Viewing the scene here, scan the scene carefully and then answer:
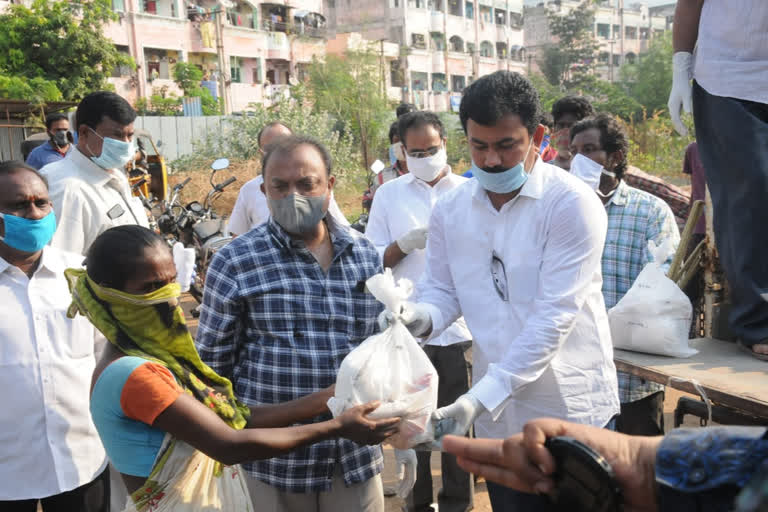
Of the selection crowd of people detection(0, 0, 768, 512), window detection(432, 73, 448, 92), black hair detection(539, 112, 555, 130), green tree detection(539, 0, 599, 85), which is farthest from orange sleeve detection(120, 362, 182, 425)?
green tree detection(539, 0, 599, 85)

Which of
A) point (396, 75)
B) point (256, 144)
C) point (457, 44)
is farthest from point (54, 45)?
point (457, 44)

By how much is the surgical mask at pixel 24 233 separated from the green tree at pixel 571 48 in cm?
5113

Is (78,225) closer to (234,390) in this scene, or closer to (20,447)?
(20,447)

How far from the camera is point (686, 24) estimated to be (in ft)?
8.02

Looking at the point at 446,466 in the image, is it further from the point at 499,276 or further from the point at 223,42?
the point at 223,42

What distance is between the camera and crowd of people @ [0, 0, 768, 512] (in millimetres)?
1944

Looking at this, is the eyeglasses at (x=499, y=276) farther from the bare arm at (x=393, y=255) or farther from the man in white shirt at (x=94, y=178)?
the man in white shirt at (x=94, y=178)

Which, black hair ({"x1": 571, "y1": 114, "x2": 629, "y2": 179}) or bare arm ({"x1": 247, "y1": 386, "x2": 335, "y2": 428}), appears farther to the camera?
black hair ({"x1": 571, "y1": 114, "x2": 629, "y2": 179})

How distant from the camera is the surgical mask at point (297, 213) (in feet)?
7.72

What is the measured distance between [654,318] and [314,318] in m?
1.12

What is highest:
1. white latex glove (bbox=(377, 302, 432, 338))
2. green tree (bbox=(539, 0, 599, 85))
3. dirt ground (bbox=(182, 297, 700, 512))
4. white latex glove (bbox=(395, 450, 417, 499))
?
green tree (bbox=(539, 0, 599, 85))

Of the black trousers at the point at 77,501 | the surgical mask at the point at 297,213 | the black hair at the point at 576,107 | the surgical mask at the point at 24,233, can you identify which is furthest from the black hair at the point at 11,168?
the black hair at the point at 576,107

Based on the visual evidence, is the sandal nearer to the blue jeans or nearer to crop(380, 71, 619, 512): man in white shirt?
the blue jeans

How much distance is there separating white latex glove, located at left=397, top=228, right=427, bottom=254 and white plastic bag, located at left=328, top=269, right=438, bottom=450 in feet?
5.21
